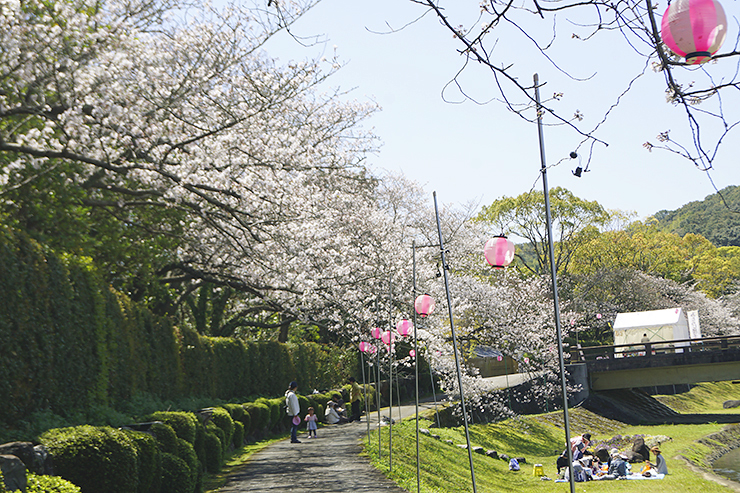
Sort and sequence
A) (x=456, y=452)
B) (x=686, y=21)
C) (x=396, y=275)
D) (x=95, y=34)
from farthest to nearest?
(x=396, y=275) → (x=456, y=452) → (x=95, y=34) → (x=686, y=21)

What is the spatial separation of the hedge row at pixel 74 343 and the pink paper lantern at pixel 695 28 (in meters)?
7.25

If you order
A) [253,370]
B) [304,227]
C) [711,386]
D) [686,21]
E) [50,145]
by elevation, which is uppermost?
[50,145]

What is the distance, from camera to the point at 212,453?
33.4ft

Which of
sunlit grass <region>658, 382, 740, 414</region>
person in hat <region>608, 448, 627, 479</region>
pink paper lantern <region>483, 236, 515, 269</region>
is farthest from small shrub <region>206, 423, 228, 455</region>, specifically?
sunlit grass <region>658, 382, 740, 414</region>

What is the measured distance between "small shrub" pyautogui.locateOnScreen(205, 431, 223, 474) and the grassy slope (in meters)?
2.95

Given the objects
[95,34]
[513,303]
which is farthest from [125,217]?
[513,303]

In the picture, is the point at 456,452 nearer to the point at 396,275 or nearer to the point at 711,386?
the point at 396,275

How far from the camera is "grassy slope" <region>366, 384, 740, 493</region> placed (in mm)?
12336

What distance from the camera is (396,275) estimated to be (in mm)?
19828

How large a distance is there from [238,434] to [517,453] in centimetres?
1118

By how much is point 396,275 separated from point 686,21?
54.6 feet

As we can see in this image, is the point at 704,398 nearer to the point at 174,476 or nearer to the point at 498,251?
the point at 498,251

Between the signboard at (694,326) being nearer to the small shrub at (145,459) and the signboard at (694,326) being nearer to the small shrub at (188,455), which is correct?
the small shrub at (188,455)

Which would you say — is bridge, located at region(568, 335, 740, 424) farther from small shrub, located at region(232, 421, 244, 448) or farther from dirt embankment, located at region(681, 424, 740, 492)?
small shrub, located at region(232, 421, 244, 448)
